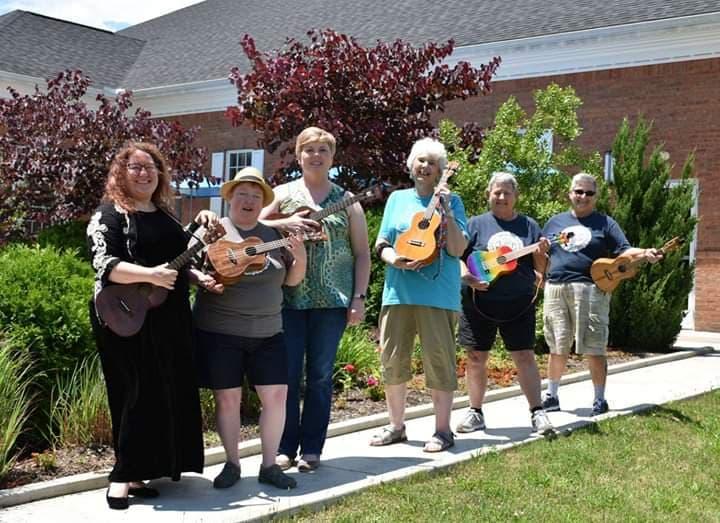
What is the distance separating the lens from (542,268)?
6.62 metres

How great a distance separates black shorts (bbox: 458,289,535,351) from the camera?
6.50 m

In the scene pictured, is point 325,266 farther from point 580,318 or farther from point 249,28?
point 249,28

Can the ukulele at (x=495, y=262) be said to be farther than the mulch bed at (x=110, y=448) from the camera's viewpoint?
Yes

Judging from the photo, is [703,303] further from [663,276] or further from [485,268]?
[485,268]

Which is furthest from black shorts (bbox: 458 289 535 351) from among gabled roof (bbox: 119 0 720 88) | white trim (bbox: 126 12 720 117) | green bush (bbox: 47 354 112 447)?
gabled roof (bbox: 119 0 720 88)

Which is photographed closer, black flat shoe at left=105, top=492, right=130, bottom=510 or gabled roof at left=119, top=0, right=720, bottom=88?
black flat shoe at left=105, top=492, right=130, bottom=510

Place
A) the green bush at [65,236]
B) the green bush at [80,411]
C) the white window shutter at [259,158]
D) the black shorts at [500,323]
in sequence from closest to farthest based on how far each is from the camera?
the green bush at [80,411] → the black shorts at [500,323] → the green bush at [65,236] → the white window shutter at [259,158]

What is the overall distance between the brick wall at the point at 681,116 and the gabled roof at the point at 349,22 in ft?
3.23

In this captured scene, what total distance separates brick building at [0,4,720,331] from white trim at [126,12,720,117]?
0.02 m

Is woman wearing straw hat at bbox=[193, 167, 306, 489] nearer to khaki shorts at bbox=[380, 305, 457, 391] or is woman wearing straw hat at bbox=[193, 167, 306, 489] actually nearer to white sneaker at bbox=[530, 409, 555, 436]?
khaki shorts at bbox=[380, 305, 457, 391]

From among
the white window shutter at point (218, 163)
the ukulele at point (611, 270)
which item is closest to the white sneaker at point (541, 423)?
the ukulele at point (611, 270)

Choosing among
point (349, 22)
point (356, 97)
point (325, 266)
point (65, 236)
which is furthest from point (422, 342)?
point (349, 22)

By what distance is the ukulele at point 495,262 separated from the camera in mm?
6390

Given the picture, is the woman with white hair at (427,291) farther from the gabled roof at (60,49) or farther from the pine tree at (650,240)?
the gabled roof at (60,49)
